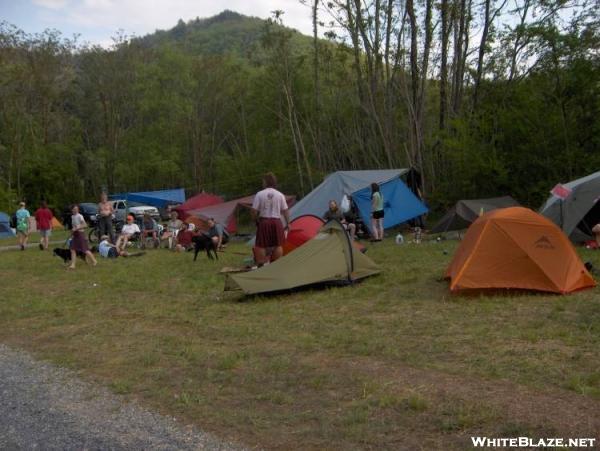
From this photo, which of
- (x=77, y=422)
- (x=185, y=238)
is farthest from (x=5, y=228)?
(x=77, y=422)

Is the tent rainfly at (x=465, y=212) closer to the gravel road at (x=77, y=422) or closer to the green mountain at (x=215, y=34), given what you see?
the gravel road at (x=77, y=422)

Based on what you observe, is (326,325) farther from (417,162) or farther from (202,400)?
(417,162)

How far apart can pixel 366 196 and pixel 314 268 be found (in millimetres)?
8083

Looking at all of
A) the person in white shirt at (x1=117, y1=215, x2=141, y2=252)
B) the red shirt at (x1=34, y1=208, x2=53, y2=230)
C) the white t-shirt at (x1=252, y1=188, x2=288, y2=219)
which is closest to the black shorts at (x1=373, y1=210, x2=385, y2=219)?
the white t-shirt at (x1=252, y1=188, x2=288, y2=219)

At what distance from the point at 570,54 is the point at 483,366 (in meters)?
15.0

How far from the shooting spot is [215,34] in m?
94.4

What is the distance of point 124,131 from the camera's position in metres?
44.9

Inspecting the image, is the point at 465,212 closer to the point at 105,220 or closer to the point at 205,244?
the point at 205,244

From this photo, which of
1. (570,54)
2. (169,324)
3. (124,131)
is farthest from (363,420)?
(124,131)

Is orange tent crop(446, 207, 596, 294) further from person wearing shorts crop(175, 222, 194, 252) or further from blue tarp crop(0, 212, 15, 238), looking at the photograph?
blue tarp crop(0, 212, 15, 238)

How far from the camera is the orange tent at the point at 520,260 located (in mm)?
7840

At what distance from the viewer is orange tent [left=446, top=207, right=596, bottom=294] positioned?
7.84 metres

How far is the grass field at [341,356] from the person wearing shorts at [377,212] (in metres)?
5.59

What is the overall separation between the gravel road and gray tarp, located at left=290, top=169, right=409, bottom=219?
12.0 metres
